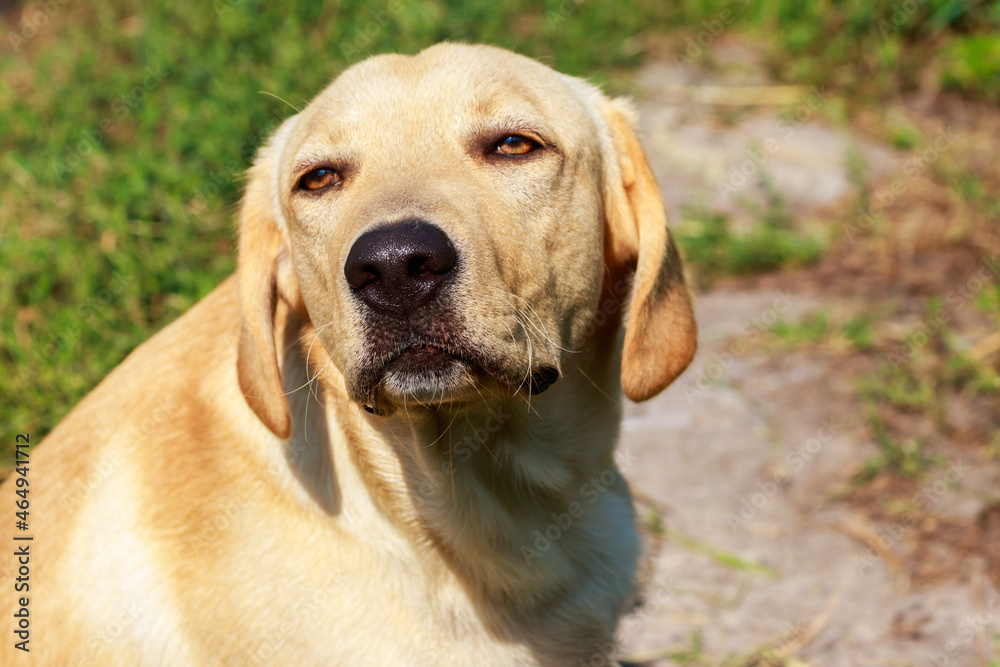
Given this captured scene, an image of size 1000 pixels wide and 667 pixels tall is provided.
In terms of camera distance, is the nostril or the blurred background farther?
the blurred background

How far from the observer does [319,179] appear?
9.74 feet

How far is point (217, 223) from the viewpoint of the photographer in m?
5.31

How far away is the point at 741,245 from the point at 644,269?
3399mm

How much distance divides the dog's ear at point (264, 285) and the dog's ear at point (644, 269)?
107 cm

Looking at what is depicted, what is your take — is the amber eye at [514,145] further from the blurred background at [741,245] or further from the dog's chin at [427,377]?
the blurred background at [741,245]

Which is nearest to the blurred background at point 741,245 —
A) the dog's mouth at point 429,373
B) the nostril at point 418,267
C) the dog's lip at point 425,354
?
the dog's mouth at point 429,373

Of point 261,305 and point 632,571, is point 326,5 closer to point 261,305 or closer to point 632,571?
point 261,305

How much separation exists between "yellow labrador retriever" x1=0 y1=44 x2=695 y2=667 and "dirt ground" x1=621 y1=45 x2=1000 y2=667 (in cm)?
126

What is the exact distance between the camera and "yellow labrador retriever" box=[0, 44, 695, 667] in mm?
2758

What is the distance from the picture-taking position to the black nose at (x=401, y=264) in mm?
2295

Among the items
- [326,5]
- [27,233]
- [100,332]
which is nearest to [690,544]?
[100,332]

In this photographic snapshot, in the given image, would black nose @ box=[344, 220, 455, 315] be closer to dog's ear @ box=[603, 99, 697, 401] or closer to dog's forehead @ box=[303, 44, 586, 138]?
dog's forehead @ box=[303, 44, 586, 138]

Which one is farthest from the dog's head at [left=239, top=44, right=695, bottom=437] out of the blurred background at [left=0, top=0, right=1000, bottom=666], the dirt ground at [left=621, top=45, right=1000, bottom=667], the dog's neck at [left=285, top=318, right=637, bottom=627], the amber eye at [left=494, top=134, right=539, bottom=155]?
the dirt ground at [left=621, top=45, right=1000, bottom=667]

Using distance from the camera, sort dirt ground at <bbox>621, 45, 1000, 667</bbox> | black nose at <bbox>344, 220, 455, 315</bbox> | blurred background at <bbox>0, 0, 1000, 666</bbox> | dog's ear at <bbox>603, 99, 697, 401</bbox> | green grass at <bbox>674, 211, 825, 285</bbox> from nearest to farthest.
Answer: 1. black nose at <bbox>344, 220, 455, 315</bbox>
2. dog's ear at <bbox>603, 99, 697, 401</bbox>
3. dirt ground at <bbox>621, 45, 1000, 667</bbox>
4. blurred background at <bbox>0, 0, 1000, 666</bbox>
5. green grass at <bbox>674, 211, 825, 285</bbox>
